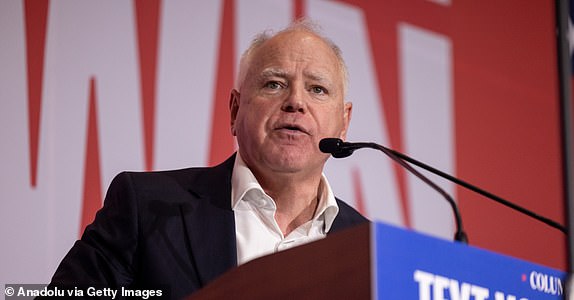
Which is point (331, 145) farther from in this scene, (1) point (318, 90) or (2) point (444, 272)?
(2) point (444, 272)

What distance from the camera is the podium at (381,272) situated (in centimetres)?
126

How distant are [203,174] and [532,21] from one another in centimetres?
208

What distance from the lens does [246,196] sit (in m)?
2.50

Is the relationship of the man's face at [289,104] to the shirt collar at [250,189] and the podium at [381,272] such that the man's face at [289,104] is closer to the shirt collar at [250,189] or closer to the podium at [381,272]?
the shirt collar at [250,189]

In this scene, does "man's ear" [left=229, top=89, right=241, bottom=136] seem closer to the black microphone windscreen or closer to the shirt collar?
the shirt collar

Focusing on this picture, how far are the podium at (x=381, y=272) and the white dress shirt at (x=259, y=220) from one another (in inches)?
35.2

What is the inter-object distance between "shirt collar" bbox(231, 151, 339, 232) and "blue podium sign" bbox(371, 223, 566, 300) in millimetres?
1093

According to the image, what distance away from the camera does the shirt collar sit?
246 centimetres

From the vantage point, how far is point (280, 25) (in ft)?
10.3

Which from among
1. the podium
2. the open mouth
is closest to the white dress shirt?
the open mouth

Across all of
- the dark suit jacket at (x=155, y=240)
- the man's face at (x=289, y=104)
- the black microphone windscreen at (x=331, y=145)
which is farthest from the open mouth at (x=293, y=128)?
the black microphone windscreen at (x=331, y=145)

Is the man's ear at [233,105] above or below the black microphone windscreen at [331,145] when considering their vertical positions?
above

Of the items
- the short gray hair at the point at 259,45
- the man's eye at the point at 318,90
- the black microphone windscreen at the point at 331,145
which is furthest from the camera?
the short gray hair at the point at 259,45

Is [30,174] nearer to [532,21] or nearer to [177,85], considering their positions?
[177,85]
